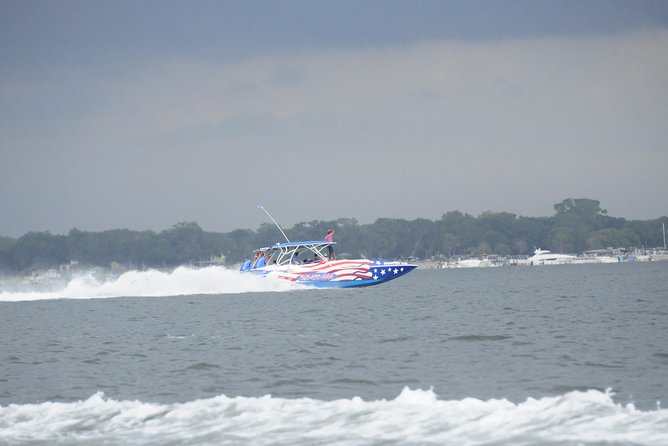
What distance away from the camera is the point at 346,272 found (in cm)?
5434

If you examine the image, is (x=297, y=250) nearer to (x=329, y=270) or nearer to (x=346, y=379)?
(x=329, y=270)

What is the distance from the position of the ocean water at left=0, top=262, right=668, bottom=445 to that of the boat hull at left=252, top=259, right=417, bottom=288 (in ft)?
49.5

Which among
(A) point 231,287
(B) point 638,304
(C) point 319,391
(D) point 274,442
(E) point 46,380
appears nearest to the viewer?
(D) point 274,442

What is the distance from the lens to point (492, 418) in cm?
1436

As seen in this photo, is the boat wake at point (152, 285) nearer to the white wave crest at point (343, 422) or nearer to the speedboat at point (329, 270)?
the speedboat at point (329, 270)

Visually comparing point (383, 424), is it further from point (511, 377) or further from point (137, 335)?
point (137, 335)

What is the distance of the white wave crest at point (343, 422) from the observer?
530 inches

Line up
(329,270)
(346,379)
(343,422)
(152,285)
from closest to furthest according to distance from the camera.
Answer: (343,422), (346,379), (329,270), (152,285)

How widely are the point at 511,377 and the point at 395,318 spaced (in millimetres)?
16885

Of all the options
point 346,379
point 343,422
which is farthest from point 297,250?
point 343,422

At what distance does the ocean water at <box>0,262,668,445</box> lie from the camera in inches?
559

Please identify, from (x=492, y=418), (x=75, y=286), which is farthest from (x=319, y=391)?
(x=75, y=286)

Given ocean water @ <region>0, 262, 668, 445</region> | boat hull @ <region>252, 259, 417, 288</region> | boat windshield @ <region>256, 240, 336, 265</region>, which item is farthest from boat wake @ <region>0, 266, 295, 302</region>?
ocean water @ <region>0, 262, 668, 445</region>

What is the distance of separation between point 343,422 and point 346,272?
1560 inches
